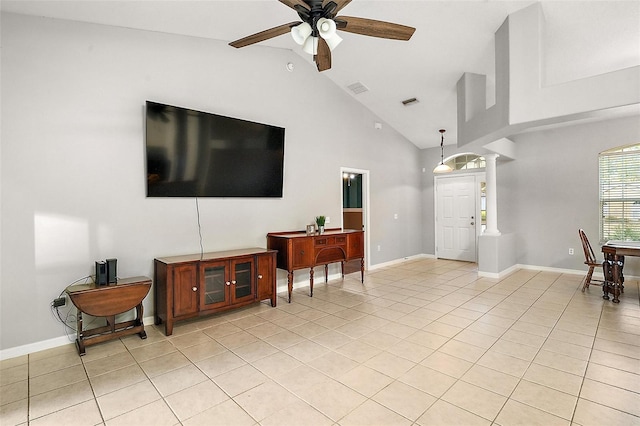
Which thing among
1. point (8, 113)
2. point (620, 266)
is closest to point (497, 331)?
point (620, 266)

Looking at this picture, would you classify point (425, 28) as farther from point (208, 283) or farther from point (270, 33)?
point (208, 283)

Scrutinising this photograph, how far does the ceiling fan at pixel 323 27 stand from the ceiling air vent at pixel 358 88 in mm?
2890

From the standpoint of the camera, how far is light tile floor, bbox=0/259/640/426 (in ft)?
6.13

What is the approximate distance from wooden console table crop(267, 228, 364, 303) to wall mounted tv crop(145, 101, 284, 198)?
70 cm

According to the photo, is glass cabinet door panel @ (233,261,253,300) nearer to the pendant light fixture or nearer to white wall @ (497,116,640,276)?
the pendant light fixture

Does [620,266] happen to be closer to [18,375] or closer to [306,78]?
[306,78]

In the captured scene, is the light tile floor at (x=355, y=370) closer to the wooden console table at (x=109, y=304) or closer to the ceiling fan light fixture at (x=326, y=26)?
the wooden console table at (x=109, y=304)

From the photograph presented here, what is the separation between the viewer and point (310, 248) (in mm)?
4359

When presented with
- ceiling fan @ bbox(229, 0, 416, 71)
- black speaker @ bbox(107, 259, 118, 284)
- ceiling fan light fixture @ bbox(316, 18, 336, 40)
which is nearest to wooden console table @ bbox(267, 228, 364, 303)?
black speaker @ bbox(107, 259, 118, 284)

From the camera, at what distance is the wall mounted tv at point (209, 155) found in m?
3.27

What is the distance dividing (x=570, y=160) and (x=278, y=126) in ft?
17.2

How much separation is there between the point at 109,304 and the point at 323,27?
286 centimetres

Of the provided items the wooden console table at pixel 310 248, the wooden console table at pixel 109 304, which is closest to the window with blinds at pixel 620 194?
the wooden console table at pixel 310 248

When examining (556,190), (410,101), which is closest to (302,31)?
(410,101)
